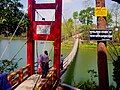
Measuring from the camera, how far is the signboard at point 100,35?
27.9 ft

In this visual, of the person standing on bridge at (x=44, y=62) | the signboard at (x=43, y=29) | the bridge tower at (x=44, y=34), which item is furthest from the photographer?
the signboard at (x=43, y=29)

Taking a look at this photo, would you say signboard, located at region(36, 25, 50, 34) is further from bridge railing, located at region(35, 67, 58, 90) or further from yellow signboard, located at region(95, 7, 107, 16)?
yellow signboard, located at region(95, 7, 107, 16)

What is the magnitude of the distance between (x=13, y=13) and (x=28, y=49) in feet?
13.8

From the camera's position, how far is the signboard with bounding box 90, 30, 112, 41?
852 centimetres

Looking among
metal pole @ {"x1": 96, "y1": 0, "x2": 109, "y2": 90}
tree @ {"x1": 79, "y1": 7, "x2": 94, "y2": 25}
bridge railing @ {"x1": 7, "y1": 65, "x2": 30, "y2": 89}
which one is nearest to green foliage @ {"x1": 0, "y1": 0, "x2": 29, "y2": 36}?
bridge railing @ {"x1": 7, "y1": 65, "x2": 30, "y2": 89}

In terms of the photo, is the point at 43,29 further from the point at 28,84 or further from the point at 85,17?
the point at 85,17

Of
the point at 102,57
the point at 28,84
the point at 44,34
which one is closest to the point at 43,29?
the point at 44,34

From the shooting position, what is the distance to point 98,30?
8586mm

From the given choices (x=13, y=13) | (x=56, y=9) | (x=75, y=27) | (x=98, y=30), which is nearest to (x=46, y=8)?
(x=56, y=9)

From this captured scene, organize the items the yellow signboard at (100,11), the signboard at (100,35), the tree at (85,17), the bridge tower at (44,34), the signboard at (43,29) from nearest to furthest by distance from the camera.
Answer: the signboard at (100,35) → the yellow signboard at (100,11) → the bridge tower at (44,34) → the signboard at (43,29) → the tree at (85,17)

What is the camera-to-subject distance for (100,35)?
863 cm

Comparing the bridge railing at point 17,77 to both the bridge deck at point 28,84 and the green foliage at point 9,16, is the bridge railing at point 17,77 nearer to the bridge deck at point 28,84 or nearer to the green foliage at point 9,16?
the bridge deck at point 28,84

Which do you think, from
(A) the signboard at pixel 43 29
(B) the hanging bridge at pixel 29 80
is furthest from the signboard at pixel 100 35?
(A) the signboard at pixel 43 29

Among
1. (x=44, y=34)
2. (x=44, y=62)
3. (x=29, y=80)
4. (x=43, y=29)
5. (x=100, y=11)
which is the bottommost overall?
(x=29, y=80)
